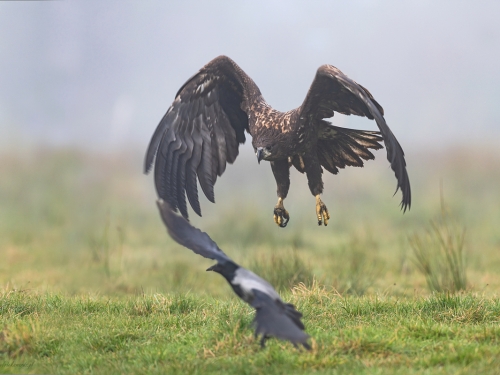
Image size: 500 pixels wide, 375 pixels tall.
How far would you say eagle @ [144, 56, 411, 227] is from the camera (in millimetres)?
5195

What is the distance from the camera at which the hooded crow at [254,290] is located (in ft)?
11.9

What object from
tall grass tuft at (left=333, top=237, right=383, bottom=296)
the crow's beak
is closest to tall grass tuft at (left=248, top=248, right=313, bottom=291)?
tall grass tuft at (left=333, top=237, right=383, bottom=296)

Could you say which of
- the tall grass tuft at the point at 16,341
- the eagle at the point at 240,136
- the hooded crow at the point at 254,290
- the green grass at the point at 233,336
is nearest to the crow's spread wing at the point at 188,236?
the hooded crow at the point at 254,290

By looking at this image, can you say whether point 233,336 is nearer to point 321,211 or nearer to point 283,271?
point 321,211

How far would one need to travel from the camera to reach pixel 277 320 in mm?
3670

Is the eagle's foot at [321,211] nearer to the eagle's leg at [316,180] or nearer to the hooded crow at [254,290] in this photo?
the eagle's leg at [316,180]

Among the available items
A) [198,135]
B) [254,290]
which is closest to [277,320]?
[254,290]

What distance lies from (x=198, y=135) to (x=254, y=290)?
2124mm

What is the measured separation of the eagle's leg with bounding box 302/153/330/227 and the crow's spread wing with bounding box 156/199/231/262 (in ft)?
4.83

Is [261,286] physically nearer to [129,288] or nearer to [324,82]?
[324,82]

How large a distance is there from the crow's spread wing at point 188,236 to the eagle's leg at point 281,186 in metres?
1.49

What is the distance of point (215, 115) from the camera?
5.70 metres

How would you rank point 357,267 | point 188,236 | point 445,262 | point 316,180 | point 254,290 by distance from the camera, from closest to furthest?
point 254,290, point 188,236, point 316,180, point 445,262, point 357,267

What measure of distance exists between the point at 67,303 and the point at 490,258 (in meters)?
7.36
